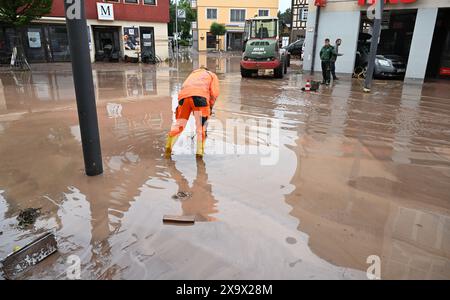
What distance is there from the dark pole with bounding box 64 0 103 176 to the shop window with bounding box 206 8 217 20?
1697 inches

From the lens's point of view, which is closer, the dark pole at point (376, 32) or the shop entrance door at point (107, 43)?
the dark pole at point (376, 32)

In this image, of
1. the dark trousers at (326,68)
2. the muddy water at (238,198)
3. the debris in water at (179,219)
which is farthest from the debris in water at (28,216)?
the dark trousers at (326,68)

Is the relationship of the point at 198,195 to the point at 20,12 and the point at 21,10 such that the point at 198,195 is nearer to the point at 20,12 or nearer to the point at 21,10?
the point at 20,12

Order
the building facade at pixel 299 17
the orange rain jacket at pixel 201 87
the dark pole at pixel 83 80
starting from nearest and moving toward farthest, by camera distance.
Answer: the dark pole at pixel 83 80, the orange rain jacket at pixel 201 87, the building facade at pixel 299 17

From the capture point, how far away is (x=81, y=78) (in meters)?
4.06

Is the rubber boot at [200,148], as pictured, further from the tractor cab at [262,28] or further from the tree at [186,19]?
the tree at [186,19]

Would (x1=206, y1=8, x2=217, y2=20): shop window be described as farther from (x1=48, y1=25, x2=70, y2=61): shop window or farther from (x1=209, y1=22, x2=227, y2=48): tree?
(x1=48, y1=25, x2=70, y2=61): shop window

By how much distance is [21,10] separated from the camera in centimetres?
1689

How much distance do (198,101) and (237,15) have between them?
4288 cm

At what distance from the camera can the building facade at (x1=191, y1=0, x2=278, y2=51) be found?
43.5 m

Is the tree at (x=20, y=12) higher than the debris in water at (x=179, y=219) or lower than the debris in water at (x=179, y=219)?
higher

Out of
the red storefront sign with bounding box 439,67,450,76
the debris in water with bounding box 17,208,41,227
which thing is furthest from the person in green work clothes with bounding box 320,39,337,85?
the debris in water with bounding box 17,208,41,227

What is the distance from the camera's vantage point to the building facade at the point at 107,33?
2044cm
